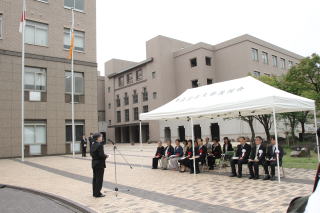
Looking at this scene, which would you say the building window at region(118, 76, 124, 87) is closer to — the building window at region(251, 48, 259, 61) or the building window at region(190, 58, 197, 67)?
the building window at region(190, 58, 197, 67)

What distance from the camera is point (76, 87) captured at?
26.3m

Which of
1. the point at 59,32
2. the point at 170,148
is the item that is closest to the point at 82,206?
the point at 170,148

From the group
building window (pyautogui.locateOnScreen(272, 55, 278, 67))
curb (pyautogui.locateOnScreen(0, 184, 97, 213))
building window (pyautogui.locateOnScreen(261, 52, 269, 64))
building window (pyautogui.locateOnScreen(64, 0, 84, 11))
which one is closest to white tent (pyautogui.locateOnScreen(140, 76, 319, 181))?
curb (pyautogui.locateOnScreen(0, 184, 97, 213))

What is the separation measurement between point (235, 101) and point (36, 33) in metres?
19.6

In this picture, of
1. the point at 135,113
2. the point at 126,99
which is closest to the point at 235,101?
the point at 135,113

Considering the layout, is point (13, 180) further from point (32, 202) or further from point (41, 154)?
point (41, 154)

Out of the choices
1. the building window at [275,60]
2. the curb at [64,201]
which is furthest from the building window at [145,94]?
the curb at [64,201]

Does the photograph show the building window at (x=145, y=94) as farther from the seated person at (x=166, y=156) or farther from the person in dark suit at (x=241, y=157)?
the person in dark suit at (x=241, y=157)

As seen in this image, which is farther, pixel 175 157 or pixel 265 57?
pixel 265 57

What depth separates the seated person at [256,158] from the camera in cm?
988

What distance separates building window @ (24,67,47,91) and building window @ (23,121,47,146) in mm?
2761

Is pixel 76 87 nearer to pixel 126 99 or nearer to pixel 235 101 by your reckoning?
pixel 235 101

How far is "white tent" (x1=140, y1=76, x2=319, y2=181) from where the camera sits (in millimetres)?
9615

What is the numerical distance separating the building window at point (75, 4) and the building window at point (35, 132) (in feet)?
34.3
